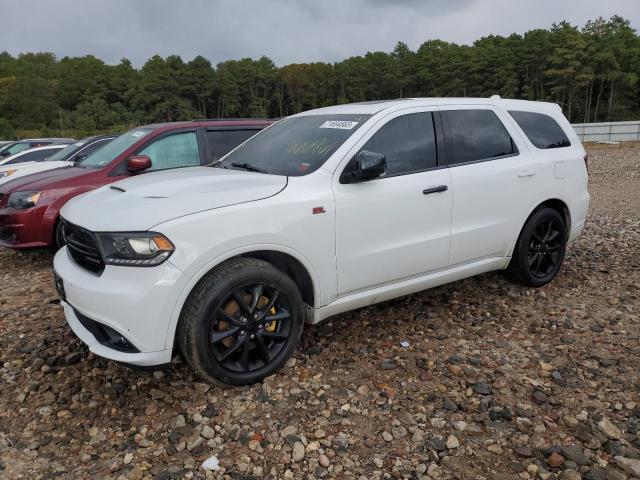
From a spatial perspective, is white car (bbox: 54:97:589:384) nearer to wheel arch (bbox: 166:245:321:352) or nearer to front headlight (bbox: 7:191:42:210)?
wheel arch (bbox: 166:245:321:352)

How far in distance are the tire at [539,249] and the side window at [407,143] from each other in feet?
4.34

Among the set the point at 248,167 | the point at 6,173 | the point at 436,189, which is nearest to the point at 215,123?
the point at 248,167

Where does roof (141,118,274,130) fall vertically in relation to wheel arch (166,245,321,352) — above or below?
above

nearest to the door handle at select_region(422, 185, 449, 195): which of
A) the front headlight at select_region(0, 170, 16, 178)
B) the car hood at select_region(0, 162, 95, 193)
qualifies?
the car hood at select_region(0, 162, 95, 193)

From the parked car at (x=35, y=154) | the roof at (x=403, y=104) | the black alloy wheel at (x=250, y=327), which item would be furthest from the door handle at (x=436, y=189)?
the parked car at (x=35, y=154)

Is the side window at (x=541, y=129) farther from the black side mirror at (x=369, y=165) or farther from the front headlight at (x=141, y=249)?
the front headlight at (x=141, y=249)

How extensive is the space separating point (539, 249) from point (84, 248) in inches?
153

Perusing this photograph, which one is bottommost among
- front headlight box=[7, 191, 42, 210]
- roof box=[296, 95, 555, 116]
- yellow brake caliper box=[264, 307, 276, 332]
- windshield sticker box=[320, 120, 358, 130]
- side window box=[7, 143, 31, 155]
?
yellow brake caliper box=[264, 307, 276, 332]

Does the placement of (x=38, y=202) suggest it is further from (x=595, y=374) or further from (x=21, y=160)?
(x=21, y=160)

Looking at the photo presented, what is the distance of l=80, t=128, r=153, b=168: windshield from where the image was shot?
6102 millimetres

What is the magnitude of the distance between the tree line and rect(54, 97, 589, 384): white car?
5483 cm

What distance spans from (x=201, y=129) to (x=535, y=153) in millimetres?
4000

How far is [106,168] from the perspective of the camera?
5887 mm

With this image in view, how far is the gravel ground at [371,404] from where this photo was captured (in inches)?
96.3
